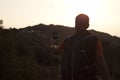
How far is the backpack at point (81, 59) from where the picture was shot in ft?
17.0

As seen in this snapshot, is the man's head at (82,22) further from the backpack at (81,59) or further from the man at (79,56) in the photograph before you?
the backpack at (81,59)

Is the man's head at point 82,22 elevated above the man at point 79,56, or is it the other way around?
the man's head at point 82,22

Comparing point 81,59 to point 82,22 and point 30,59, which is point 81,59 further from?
point 30,59

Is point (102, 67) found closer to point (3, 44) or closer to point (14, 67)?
point (14, 67)

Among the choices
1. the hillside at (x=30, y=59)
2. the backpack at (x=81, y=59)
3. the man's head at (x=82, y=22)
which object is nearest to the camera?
the backpack at (x=81, y=59)

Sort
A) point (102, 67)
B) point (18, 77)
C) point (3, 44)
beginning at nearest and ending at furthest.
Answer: point (102, 67)
point (18, 77)
point (3, 44)

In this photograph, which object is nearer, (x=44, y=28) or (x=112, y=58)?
(x=112, y=58)

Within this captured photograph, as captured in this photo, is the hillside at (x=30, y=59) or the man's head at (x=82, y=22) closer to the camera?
the man's head at (x=82, y=22)

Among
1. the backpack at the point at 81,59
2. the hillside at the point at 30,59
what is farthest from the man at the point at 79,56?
the hillside at the point at 30,59

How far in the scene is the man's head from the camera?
17.5ft

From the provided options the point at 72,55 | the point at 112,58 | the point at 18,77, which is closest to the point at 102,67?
the point at 72,55

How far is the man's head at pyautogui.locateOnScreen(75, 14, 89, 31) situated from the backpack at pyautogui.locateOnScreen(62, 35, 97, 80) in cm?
15

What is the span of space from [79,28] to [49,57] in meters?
24.6

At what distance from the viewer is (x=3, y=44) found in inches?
824
